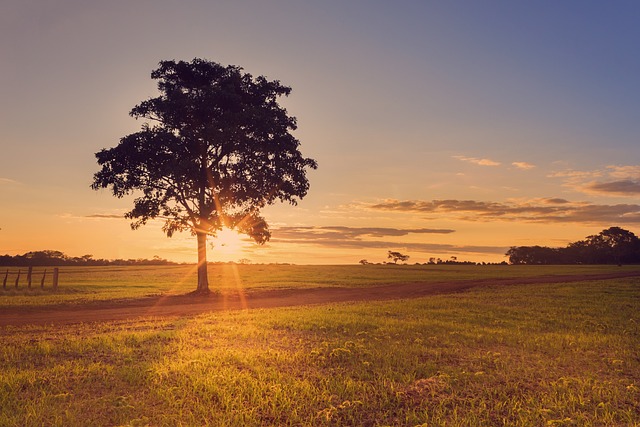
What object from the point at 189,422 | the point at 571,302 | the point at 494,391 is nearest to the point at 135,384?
the point at 189,422

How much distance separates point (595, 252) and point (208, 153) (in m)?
132

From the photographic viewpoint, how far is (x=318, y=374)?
34.2 ft

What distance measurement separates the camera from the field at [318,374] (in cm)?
840

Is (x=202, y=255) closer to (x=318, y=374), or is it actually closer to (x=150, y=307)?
(x=150, y=307)

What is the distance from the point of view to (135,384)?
981cm

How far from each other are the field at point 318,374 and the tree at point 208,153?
1889 centimetres

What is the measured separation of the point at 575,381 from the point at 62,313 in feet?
73.3

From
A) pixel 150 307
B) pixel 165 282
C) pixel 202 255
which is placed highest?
pixel 202 255

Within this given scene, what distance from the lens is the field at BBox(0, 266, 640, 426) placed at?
8398 mm

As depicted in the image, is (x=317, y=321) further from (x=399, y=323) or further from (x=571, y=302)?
(x=571, y=302)

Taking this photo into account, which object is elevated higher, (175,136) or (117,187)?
(175,136)

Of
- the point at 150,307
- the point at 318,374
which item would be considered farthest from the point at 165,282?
the point at 318,374

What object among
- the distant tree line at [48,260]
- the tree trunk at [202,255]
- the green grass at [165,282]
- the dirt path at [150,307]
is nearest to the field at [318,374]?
the dirt path at [150,307]

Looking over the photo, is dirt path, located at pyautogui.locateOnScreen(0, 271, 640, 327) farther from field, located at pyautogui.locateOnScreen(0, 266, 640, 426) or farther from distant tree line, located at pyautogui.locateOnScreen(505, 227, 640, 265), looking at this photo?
distant tree line, located at pyautogui.locateOnScreen(505, 227, 640, 265)
